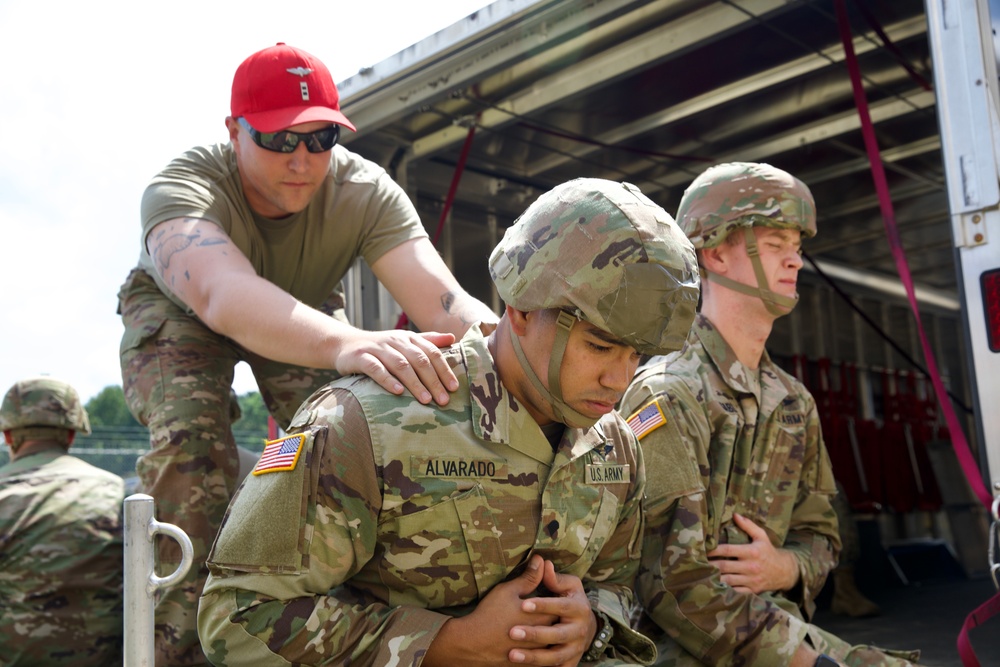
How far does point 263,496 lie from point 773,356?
6.55m

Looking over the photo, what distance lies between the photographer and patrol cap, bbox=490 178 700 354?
67.0 inches

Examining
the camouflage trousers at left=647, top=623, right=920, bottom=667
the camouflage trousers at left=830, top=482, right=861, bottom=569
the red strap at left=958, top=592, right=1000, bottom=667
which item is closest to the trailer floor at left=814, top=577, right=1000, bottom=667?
the camouflage trousers at left=830, top=482, right=861, bottom=569

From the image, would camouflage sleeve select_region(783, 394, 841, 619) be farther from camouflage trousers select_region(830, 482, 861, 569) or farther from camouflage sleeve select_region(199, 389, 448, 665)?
camouflage trousers select_region(830, 482, 861, 569)

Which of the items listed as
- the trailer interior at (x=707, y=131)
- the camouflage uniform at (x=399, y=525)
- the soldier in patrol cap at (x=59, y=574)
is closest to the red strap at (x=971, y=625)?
the trailer interior at (x=707, y=131)

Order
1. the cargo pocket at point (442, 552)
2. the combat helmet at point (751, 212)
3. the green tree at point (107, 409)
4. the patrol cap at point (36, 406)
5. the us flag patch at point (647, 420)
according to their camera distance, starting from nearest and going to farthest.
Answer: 1. the cargo pocket at point (442, 552)
2. the us flag patch at point (647, 420)
3. the combat helmet at point (751, 212)
4. the patrol cap at point (36, 406)
5. the green tree at point (107, 409)

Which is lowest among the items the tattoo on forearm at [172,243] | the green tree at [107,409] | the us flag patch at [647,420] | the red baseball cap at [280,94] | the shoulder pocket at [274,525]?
the green tree at [107,409]

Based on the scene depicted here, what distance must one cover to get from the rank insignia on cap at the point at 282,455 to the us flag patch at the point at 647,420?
88 centimetres

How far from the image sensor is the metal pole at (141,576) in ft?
5.26

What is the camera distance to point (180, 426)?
2.57 meters

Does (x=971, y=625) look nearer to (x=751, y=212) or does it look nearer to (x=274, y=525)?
(x=751, y=212)

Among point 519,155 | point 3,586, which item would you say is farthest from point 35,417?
point 519,155

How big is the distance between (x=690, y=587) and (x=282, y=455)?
3.17 ft

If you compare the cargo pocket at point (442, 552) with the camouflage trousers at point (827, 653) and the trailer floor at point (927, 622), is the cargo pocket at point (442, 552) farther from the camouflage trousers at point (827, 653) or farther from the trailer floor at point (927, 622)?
the trailer floor at point (927, 622)

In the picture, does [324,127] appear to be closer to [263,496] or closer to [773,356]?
[263,496]
